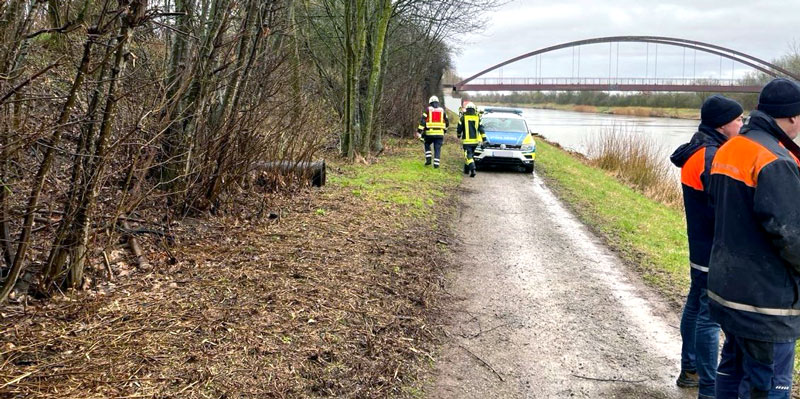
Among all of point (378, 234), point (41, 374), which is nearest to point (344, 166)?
point (378, 234)

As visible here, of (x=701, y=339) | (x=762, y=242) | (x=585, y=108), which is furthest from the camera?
(x=585, y=108)

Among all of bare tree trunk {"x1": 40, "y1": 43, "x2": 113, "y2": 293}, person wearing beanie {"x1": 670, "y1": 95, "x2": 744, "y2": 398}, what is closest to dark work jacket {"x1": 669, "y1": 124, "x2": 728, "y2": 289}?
person wearing beanie {"x1": 670, "y1": 95, "x2": 744, "y2": 398}

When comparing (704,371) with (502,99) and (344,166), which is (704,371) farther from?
(502,99)

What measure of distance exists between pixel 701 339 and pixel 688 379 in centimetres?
32

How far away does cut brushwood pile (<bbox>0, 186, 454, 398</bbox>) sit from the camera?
3.52 meters

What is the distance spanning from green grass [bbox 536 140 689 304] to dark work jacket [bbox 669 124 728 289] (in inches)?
85.0

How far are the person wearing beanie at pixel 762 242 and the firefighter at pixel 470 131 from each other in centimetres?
1244

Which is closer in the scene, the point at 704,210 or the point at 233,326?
the point at 704,210

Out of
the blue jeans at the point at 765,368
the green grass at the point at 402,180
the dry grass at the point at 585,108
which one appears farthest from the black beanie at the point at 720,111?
the dry grass at the point at 585,108

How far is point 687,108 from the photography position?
216 feet

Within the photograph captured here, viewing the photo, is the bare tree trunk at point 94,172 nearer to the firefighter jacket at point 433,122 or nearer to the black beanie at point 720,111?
the black beanie at point 720,111

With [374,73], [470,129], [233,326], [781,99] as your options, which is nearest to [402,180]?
[470,129]

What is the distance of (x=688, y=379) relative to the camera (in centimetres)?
416

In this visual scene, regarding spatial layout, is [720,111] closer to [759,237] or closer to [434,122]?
[759,237]
